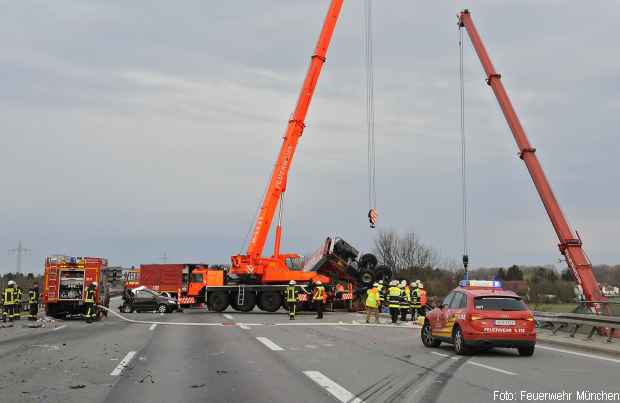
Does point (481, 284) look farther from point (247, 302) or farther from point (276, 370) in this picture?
point (247, 302)

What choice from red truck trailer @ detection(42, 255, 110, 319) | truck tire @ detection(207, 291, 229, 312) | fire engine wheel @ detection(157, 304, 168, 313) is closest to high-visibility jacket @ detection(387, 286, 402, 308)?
red truck trailer @ detection(42, 255, 110, 319)

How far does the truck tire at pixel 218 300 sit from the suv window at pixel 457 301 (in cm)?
2241

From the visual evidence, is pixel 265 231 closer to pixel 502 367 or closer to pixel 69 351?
pixel 69 351

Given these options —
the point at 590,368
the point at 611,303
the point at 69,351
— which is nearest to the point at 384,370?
the point at 590,368

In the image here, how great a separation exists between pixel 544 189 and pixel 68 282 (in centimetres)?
2180

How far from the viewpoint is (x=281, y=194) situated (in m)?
35.2

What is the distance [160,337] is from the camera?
2006cm

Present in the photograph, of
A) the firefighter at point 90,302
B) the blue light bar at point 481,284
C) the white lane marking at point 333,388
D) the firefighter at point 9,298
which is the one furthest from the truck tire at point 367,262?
the white lane marking at point 333,388

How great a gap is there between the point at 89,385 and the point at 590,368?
902cm

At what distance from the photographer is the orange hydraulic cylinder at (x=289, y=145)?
34.7m

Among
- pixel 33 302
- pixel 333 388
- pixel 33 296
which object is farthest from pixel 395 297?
pixel 333 388

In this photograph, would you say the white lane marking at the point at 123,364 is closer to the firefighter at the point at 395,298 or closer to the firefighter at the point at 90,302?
the firefighter at the point at 90,302

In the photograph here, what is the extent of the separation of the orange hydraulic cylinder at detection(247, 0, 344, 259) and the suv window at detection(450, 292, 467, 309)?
19424 millimetres

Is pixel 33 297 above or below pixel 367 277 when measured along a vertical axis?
below
